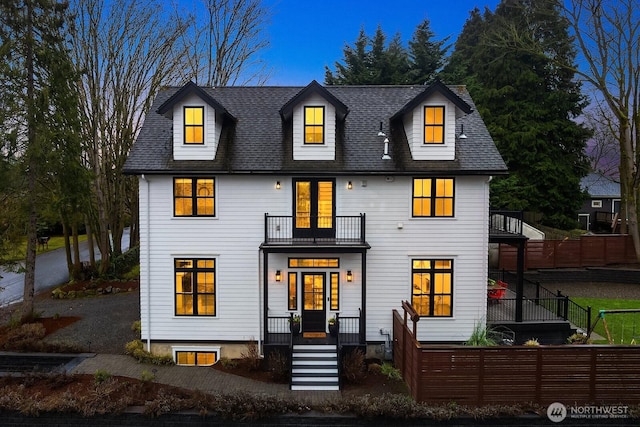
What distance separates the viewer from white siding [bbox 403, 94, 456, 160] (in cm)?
1344

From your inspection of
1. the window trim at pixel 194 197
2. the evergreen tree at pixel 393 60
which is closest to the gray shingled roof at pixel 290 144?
the window trim at pixel 194 197

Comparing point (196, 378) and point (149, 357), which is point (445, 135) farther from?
point (149, 357)

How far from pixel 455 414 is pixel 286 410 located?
399cm

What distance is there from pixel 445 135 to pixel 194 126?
27.1 ft

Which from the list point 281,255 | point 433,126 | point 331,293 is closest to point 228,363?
point 281,255

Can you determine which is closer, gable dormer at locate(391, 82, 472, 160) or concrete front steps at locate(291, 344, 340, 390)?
concrete front steps at locate(291, 344, 340, 390)

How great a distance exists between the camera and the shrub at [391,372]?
12.1 m

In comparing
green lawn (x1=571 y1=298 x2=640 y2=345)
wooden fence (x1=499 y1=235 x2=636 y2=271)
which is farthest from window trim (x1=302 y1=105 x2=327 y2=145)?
wooden fence (x1=499 y1=235 x2=636 y2=271)

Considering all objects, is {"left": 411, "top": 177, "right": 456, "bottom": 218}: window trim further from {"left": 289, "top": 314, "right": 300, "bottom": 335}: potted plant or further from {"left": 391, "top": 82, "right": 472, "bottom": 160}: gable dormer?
{"left": 289, "top": 314, "right": 300, "bottom": 335}: potted plant

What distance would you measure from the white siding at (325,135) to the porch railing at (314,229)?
2071mm

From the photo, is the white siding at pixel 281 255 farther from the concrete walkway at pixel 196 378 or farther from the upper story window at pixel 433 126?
the upper story window at pixel 433 126

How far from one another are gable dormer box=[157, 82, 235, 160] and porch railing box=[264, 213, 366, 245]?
122 inches

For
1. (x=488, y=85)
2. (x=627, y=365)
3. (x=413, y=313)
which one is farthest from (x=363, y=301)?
(x=488, y=85)

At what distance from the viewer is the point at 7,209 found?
1606 centimetres
